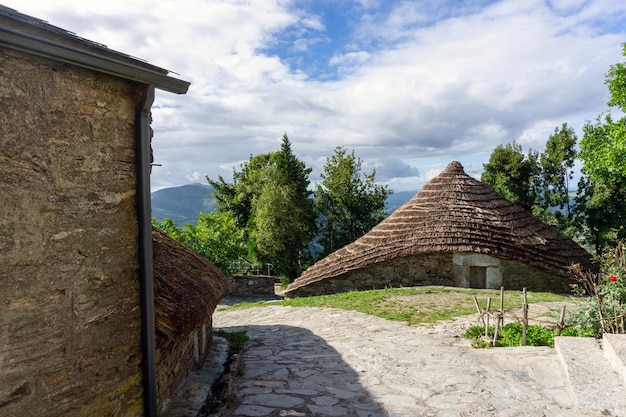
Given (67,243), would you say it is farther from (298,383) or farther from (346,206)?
(346,206)

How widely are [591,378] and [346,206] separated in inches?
1067

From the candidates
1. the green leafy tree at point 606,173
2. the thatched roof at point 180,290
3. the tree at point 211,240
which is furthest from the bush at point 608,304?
the tree at point 211,240

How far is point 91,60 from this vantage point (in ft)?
10.5

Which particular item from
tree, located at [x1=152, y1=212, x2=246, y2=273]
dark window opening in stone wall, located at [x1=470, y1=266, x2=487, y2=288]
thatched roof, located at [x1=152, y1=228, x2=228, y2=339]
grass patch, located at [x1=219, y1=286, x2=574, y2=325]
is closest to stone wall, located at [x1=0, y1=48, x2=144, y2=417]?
thatched roof, located at [x1=152, y1=228, x2=228, y2=339]

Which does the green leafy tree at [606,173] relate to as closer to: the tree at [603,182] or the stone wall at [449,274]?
the tree at [603,182]

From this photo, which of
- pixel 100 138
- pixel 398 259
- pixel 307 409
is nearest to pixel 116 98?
pixel 100 138

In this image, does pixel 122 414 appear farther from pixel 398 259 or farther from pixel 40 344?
pixel 398 259

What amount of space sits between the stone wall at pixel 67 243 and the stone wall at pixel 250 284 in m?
18.9

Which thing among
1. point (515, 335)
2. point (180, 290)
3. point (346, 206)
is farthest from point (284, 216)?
point (180, 290)

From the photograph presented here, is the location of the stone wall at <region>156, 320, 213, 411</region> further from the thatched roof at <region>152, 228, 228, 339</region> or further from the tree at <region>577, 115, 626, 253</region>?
the tree at <region>577, 115, 626, 253</region>

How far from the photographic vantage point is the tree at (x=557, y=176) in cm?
2695

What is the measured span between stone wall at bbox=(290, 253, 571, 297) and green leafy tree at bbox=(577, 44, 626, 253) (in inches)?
175

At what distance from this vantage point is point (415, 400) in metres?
5.07

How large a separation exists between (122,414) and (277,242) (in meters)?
24.8
